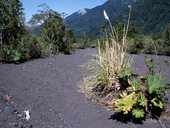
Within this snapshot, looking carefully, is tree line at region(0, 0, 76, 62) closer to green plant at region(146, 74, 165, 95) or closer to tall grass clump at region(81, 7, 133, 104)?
tall grass clump at region(81, 7, 133, 104)

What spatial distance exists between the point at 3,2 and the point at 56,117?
7443mm

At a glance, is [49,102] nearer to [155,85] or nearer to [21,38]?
[155,85]

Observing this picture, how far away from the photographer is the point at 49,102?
6.25m

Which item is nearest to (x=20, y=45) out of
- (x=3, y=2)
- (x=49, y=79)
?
(x=3, y=2)

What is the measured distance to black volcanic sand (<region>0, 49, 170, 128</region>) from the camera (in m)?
5.24

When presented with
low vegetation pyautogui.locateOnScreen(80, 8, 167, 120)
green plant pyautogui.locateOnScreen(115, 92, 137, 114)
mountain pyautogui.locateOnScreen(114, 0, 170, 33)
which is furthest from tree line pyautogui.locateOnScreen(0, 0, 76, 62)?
mountain pyautogui.locateOnScreen(114, 0, 170, 33)

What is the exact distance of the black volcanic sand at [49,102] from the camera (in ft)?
17.2

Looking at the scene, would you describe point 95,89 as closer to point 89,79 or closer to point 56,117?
point 89,79

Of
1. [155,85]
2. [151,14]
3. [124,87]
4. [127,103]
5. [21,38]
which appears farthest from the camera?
[151,14]

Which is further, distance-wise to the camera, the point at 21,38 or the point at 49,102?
the point at 21,38

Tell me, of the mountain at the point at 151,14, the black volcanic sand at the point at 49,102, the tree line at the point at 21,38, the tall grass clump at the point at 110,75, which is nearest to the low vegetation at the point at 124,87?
the tall grass clump at the point at 110,75

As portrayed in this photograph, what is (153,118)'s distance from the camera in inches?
215

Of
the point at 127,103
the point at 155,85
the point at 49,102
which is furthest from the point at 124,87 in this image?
the point at 49,102

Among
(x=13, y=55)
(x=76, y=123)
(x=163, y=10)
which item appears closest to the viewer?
(x=76, y=123)
